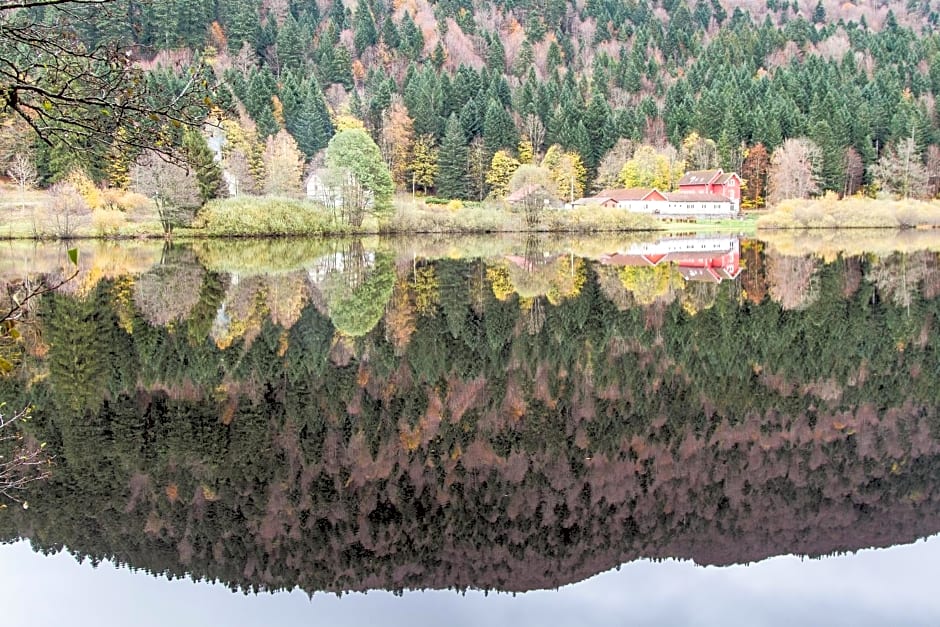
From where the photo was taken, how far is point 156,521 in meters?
7.93

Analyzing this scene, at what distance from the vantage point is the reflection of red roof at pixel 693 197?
270 ft

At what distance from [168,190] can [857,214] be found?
182 ft

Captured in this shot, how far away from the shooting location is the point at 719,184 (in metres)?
83.2

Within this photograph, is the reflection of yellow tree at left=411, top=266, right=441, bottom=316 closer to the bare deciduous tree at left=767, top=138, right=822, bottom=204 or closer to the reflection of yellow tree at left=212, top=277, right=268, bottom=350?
the reflection of yellow tree at left=212, top=277, right=268, bottom=350

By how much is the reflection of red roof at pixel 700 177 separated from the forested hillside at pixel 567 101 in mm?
1612

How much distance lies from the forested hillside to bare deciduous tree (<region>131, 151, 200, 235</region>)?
14.8m

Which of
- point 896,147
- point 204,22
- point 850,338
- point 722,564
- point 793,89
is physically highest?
point 204,22

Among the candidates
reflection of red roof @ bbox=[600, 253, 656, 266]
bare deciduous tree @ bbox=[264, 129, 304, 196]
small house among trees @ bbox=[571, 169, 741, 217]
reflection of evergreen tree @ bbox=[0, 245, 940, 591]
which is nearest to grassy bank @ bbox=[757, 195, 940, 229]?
small house among trees @ bbox=[571, 169, 741, 217]

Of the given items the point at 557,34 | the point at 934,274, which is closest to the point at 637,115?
the point at 557,34

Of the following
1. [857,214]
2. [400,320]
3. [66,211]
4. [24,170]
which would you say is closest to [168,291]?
[400,320]

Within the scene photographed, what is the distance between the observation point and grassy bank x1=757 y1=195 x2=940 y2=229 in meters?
64.8

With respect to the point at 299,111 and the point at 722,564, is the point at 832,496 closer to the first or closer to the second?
the point at 722,564

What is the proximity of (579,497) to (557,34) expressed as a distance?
14589 centimetres

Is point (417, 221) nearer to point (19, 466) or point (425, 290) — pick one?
point (425, 290)
